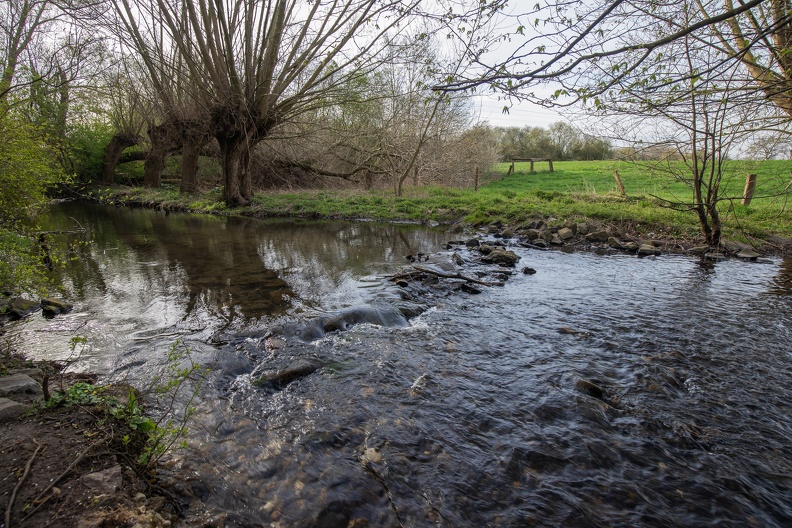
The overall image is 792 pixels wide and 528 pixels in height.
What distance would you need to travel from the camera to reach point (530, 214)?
1509 cm

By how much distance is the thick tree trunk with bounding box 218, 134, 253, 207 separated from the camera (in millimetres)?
18781

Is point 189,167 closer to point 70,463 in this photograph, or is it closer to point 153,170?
point 153,170

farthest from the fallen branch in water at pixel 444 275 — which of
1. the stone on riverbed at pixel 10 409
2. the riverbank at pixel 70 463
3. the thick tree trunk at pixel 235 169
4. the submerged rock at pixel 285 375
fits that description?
the thick tree trunk at pixel 235 169

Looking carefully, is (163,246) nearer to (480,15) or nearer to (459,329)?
(459,329)

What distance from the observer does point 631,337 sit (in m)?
5.73

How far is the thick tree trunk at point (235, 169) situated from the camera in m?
18.8

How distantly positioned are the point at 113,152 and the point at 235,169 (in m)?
17.7

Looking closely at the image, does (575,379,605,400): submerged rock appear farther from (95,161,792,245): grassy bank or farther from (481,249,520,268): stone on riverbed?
(95,161,792,245): grassy bank

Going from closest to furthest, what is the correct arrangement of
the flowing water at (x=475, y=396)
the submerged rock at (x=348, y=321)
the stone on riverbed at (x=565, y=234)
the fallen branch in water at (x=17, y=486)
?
the fallen branch in water at (x=17, y=486)
the flowing water at (x=475, y=396)
the submerged rock at (x=348, y=321)
the stone on riverbed at (x=565, y=234)

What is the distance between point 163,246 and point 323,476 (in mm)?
11085

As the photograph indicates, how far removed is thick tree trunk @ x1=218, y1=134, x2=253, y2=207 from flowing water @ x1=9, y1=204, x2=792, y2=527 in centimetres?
1151

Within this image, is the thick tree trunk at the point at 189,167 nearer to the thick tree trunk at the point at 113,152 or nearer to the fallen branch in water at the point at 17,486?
the thick tree trunk at the point at 113,152

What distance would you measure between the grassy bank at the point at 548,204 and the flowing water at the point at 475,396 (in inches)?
141

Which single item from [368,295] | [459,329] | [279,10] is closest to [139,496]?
[459,329]
